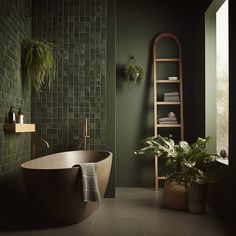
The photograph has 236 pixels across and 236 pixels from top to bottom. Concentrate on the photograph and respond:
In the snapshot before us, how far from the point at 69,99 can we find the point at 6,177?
1.42 meters

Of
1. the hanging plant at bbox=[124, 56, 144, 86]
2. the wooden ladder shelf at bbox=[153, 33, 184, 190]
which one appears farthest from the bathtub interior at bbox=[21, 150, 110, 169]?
the hanging plant at bbox=[124, 56, 144, 86]

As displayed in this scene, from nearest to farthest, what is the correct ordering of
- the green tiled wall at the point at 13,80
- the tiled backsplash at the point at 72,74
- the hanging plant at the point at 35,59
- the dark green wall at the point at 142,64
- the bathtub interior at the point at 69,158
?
the green tiled wall at the point at 13,80 → the bathtub interior at the point at 69,158 → the hanging plant at the point at 35,59 → the tiled backsplash at the point at 72,74 → the dark green wall at the point at 142,64

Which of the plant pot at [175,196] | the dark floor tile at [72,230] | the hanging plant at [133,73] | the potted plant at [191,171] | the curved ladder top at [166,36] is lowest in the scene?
the dark floor tile at [72,230]

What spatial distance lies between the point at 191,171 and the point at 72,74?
2058mm

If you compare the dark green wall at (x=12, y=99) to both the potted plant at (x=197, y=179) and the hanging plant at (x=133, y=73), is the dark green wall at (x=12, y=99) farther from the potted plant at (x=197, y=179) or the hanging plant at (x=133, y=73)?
the potted plant at (x=197, y=179)

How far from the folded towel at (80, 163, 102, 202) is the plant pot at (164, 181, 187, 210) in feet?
3.82

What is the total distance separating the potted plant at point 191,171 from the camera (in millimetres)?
3615

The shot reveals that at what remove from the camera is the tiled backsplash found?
4492mm

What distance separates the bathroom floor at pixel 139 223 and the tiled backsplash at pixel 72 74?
1021 millimetres

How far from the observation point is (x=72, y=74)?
14.8ft

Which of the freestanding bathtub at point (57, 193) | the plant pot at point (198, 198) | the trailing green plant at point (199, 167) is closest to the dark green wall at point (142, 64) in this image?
the trailing green plant at point (199, 167)

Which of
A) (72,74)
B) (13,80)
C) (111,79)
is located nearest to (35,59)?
(13,80)

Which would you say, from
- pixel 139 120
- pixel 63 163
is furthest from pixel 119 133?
pixel 63 163

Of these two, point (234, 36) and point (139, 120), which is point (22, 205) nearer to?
point (139, 120)
